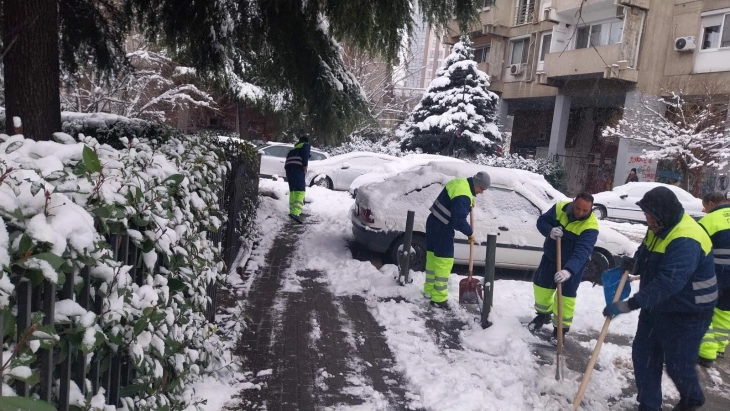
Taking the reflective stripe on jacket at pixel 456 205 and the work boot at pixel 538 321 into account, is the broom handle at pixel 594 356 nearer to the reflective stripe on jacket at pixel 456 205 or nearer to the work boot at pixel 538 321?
the work boot at pixel 538 321

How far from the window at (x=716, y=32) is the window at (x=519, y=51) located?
889 cm

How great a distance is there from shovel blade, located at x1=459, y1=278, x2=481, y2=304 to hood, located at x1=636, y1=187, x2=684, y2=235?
2.76 meters

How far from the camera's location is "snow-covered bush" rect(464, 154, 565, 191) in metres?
25.1

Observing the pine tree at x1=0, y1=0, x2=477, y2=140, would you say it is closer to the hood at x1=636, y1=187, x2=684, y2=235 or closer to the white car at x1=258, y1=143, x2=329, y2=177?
the hood at x1=636, y1=187, x2=684, y2=235

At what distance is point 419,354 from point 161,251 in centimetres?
324

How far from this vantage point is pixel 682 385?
164 inches

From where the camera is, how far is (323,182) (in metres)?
18.0

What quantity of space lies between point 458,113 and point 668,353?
23.1 metres

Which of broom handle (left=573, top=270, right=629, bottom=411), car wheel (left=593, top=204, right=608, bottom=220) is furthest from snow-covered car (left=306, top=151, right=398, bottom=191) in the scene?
broom handle (left=573, top=270, right=629, bottom=411)

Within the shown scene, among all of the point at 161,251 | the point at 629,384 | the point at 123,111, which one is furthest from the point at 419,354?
the point at 123,111

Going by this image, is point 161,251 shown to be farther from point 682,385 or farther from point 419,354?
point 682,385

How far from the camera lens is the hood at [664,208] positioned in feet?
13.5

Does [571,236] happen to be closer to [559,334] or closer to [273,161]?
[559,334]

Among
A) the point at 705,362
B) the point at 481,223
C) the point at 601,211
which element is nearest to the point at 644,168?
the point at 601,211
